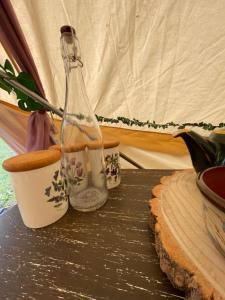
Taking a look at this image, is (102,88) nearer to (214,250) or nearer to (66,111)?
(66,111)

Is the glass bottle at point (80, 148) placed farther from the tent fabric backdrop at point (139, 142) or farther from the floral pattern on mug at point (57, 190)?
the tent fabric backdrop at point (139, 142)

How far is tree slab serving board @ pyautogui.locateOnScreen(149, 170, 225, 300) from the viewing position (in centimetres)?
17

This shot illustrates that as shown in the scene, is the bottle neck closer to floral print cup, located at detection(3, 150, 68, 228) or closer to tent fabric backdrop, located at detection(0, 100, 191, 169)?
floral print cup, located at detection(3, 150, 68, 228)

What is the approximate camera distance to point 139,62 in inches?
→ 25.2

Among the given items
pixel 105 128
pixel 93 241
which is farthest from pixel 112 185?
pixel 105 128

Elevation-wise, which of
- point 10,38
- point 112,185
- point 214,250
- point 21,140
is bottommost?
point 21,140

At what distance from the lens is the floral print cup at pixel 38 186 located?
0.27 meters

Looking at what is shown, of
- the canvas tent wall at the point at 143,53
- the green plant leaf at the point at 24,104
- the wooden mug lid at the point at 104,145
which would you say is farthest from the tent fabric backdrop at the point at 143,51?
the wooden mug lid at the point at 104,145

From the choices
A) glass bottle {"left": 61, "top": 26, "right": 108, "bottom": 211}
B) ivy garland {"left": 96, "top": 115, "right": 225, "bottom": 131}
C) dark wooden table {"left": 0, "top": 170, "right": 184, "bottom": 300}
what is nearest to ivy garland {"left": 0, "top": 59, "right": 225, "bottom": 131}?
ivy garland {"left": 96, "top": 115, "right": 225, "bottom": 131}

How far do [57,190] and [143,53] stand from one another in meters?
0.53

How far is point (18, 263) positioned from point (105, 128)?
1.85 feet

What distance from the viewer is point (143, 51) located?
625 millimetres

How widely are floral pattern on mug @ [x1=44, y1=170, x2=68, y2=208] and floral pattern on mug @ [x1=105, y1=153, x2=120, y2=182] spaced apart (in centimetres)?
12

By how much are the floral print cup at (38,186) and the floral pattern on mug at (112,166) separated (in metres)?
0.12
